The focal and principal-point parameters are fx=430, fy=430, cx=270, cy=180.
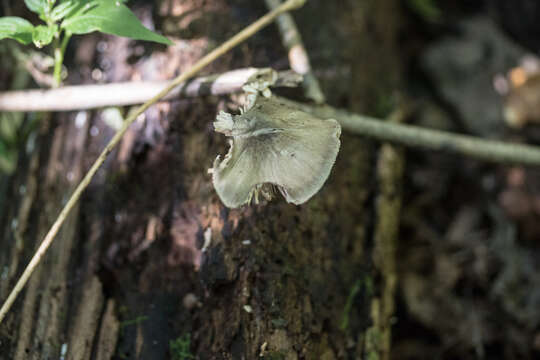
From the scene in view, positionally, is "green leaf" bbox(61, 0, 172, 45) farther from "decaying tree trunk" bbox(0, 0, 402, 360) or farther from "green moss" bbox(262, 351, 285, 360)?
"green moss" bbox(262, 351, 285, 360)

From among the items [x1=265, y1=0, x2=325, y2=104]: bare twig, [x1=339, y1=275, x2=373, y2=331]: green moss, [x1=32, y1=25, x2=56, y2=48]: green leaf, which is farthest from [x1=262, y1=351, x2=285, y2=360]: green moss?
[x1=32, y1=25, x2=56, y2=48]: green leaf

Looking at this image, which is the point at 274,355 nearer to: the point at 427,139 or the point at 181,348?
the point at 181,348

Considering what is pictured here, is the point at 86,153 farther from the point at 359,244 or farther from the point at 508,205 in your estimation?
the point at 508,205

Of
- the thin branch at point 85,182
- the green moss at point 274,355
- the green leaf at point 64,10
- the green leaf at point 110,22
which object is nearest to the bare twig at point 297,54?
the thin branch at point 85,182

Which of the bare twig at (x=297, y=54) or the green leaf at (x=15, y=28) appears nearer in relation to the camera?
the green leaf at (x=15, y=28)

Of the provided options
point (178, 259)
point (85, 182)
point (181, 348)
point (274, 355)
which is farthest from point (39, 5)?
point (274, 355)

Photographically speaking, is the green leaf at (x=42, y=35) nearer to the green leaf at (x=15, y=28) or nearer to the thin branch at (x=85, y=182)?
the green leaf at (x=15, y=28)
